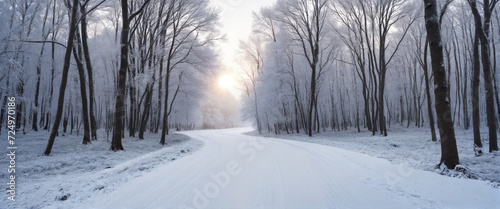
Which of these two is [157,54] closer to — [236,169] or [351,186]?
[236,169]

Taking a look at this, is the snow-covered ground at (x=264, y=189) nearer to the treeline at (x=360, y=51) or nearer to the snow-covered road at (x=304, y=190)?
the snow-covered road at (x=304, y=190)

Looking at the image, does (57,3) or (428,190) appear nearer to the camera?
(428,190)

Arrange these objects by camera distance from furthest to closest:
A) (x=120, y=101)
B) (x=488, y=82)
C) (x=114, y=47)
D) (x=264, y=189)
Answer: (x=114, y=47)
(x=120, y=101)
(x=488, y=82)
(x=264, y=189)

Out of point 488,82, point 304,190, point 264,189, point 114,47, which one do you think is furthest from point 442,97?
point 114,47

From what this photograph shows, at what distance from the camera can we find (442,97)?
555cm

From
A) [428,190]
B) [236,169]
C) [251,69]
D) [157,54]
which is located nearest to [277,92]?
[251,69]

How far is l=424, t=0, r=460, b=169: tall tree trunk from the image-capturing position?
5.39m

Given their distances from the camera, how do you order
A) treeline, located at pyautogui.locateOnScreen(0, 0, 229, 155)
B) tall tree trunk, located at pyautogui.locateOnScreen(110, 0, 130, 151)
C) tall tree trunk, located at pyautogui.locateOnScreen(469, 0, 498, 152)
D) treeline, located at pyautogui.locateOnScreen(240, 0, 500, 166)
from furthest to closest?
treeline, located at pyautogui.locateOnScreen(240, 0, 500, 166)
treeline, located at pyautogui.locateOnScreen(0, 0, 229, 155)
tall tree trunk, located at pyautogui.locateOnScreen(110, 0, 130, 151)
tall tree trunk, located at pyautogui.locateOnScreen(469, 0, 498, 152)

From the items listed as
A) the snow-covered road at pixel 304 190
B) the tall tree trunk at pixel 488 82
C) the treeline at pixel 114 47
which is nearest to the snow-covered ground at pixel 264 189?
the snow-covered road at pixel 304 190

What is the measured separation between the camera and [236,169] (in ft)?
19.4

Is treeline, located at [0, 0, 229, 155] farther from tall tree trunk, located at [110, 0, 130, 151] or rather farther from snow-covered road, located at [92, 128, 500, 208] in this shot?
snow-covered road, located at [92, 128, 500, 208]

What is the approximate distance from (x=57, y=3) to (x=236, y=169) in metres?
23.4

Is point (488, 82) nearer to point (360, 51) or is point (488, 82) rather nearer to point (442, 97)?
point (442, 97)

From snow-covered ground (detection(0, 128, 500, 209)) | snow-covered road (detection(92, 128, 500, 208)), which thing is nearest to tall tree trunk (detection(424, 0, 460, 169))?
snow-covered ground (detection(0, 128, 500, 209))
